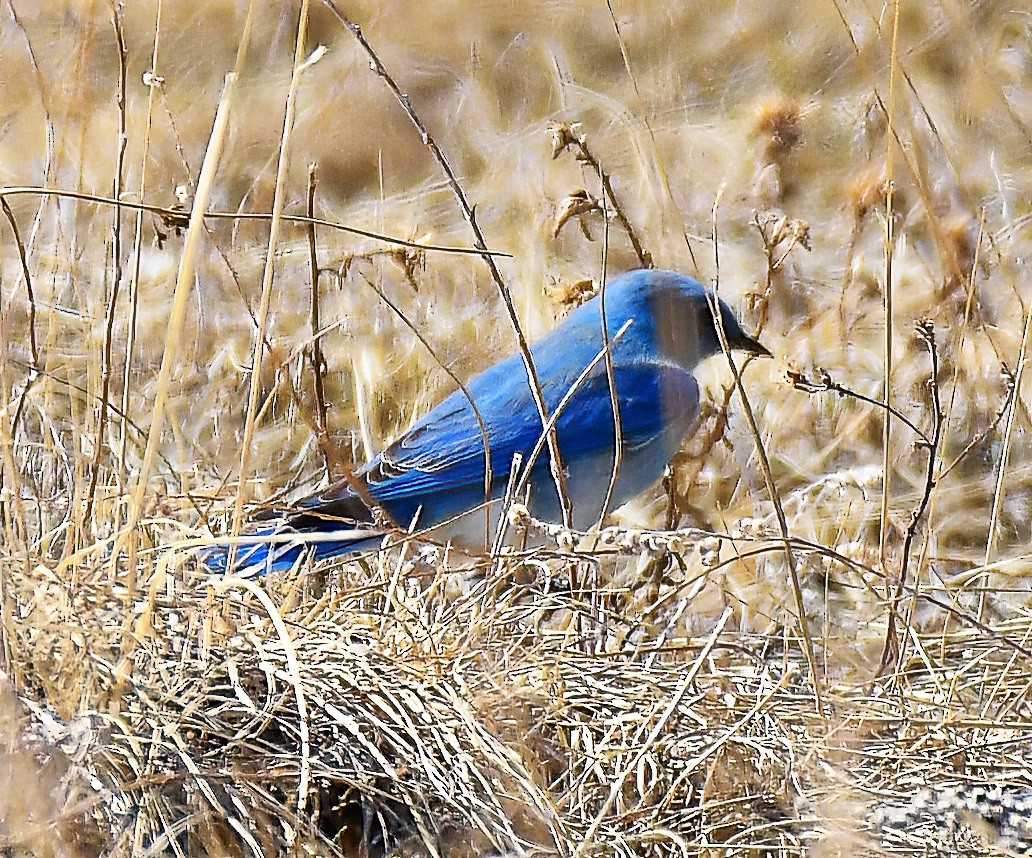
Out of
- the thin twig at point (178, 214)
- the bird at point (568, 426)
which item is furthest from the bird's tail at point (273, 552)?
the thin twig at point (178, 214)

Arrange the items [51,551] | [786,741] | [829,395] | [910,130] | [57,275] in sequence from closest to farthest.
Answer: [786,741]
[51,551]
[57,275]
[910,130]
[829,395]

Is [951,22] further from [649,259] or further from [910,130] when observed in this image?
[649,259]

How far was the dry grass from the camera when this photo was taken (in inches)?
26.0

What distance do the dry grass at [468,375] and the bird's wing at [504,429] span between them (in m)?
0.05

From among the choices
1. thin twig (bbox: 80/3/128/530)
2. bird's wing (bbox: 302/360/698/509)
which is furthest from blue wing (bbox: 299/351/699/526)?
thin twig (bbox: 80/3/128/530)

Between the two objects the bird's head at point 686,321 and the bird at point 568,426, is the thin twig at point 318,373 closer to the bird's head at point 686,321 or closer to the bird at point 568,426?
the bird at point 568,426

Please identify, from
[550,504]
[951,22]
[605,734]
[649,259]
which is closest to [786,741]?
[605,734]

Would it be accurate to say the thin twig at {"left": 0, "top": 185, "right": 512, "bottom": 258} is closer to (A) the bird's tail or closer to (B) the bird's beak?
(A) the bird's tail

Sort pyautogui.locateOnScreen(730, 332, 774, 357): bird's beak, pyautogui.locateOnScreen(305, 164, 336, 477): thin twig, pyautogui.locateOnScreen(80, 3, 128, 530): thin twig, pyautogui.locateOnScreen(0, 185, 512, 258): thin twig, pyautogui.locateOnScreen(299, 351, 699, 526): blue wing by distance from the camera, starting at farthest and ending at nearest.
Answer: pyautogui.locateOnScreen(730, 332, 774, 357): bird's beak
pyautogui.locateOnScreen(299, 351, 699, 526): blue wing
pyautogui.locateOnScreen(305, 164, 336, 477): thin twig
pyautogui.locateOnScreen(80, 3, 128, 530): thin twig
pyautogui.locateOnScreen(0, 185, 512, 258): thin twig

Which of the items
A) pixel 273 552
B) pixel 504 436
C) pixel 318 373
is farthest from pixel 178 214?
pixel 504 436

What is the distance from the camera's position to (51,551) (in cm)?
85

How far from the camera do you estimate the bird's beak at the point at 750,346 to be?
4.10 ft

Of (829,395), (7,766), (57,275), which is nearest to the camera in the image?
(7,766)

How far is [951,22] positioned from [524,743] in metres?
0.97
